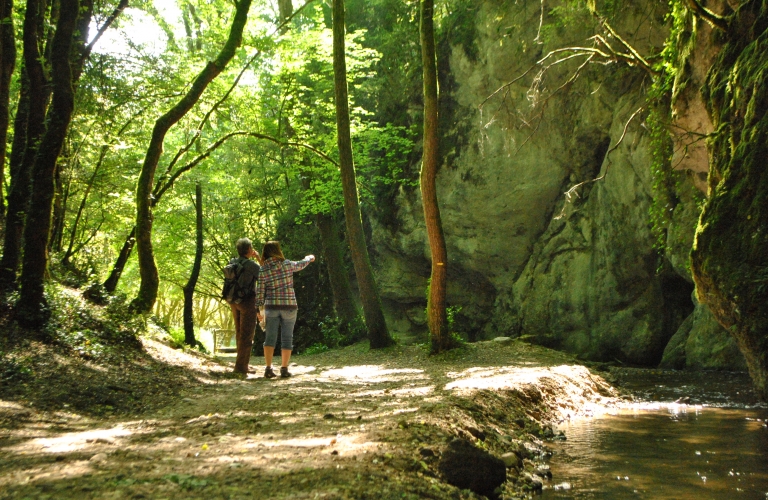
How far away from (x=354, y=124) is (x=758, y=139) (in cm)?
1617

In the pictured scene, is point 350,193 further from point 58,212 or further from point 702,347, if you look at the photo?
point 702,347

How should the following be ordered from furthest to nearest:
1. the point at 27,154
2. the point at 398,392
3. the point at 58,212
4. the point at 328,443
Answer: the point at 58,212 < the point at 27,154 < the point at 398,392 < the point at 328,443

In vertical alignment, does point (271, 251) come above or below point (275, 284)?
above

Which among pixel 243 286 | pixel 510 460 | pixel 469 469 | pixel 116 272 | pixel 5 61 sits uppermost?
pixel 5 61

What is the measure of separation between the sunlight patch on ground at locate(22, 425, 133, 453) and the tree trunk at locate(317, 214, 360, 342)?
1386 cm

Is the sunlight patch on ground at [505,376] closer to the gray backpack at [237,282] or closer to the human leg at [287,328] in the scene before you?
the human leg at [287,328]

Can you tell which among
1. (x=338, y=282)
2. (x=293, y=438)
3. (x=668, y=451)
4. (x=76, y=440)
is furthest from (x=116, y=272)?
(x=668, y=451)

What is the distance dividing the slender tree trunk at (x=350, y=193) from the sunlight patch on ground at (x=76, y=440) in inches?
415

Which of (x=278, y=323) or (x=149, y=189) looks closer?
(x=278, y=323)

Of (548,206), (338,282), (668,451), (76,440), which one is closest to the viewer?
(76,440)

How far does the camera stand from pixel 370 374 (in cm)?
1138

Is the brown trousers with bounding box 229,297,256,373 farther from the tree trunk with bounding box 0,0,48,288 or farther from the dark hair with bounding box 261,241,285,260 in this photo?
the tree trunk with bounding box 0,0,48,288

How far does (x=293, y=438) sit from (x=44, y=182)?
592 cm

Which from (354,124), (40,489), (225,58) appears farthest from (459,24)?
(40,489)
